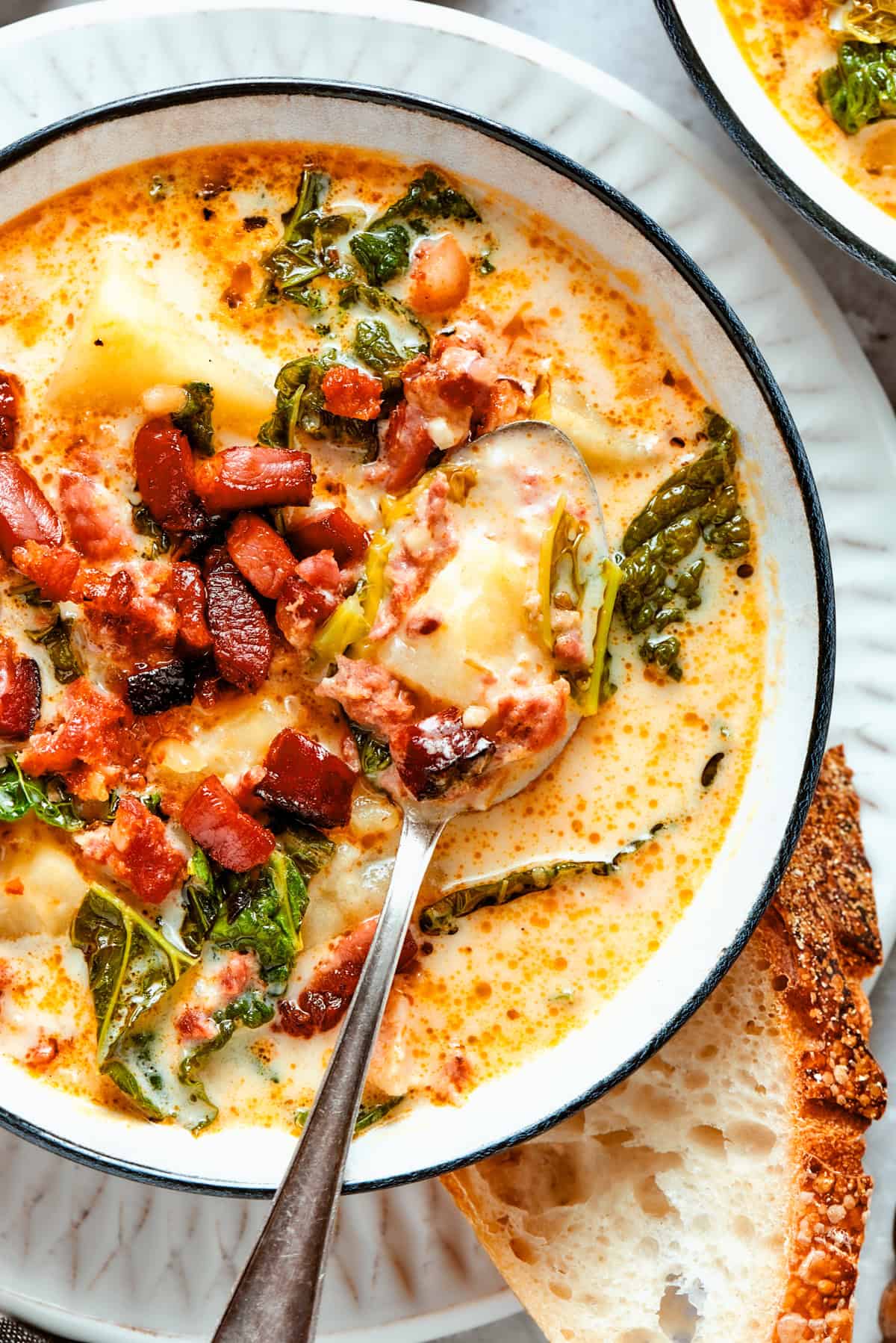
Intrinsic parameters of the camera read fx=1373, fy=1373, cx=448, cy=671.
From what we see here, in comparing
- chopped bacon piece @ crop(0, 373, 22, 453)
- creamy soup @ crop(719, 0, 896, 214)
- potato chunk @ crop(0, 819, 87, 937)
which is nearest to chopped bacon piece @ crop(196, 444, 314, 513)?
chopped bacon piece @ crop(0, 373, 22, 453)

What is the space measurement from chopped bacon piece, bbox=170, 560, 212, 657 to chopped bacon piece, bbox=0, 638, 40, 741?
417 mm

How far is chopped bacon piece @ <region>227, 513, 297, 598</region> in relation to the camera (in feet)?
11.9

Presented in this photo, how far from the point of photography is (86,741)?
142 inches

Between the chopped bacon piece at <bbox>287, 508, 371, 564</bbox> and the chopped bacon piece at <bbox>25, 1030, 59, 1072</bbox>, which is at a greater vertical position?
the chopped bacon piece at <bbox>287, 508, 371, 564</bbox>

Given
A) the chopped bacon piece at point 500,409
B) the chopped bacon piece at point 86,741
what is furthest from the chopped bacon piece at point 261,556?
the chopped bacon piece at point 500,409

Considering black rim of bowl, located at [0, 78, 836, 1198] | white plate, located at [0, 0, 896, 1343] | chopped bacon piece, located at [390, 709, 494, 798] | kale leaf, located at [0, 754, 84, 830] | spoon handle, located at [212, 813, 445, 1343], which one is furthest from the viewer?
white plate, located at [0, 0, 896, 1343]

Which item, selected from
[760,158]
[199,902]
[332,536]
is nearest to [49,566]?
[332,536]

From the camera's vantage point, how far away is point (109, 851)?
3.61 metres

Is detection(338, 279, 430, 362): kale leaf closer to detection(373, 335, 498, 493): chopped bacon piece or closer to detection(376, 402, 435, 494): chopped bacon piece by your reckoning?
detection(373, 335, 498, 493): chopped bacon piece

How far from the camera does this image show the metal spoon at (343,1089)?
3018mm

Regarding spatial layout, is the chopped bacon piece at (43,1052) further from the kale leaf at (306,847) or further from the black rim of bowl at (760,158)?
the black rim of bowl at (760,158)

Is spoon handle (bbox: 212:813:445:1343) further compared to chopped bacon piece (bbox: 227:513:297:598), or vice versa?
chopped bacon piece (bbox: 227:513:297:598)

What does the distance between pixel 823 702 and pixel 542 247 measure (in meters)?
1.48

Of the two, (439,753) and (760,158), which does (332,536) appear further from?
(760,158)
